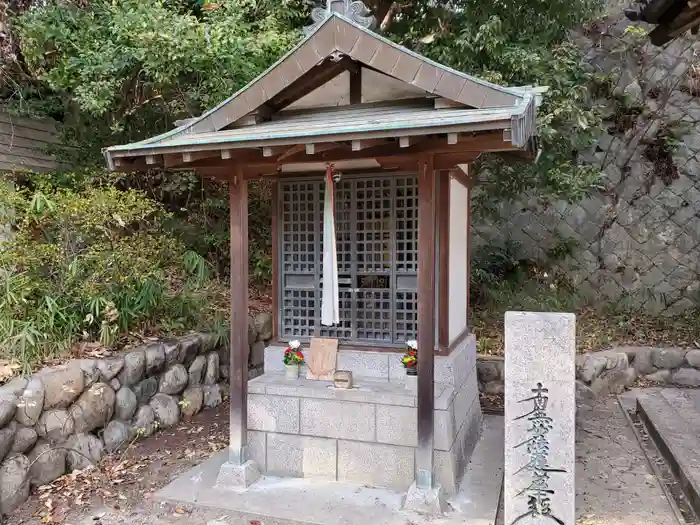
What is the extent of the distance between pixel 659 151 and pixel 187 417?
1250 centimetres

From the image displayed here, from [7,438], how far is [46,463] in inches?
23.6

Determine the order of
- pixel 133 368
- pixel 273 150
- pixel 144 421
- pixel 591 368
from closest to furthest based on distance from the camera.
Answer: pixel 273 150, pixel 133 368, pixel 144 421, pixel 591 368

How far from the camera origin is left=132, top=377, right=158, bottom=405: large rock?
670 cm

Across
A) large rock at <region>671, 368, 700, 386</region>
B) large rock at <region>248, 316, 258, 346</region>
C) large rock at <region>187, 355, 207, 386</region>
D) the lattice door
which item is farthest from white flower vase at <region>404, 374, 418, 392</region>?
large rock at <region>671, 368, 700, 386</region>

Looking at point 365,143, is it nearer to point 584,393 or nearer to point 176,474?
point 176,474

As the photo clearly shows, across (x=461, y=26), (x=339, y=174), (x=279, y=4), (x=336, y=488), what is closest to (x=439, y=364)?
(x=336, y=488)

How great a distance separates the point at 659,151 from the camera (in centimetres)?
1278

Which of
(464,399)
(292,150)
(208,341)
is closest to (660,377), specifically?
(464,399)

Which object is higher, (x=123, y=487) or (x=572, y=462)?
(x=572, y=462)

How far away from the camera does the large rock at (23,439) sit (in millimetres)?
5004

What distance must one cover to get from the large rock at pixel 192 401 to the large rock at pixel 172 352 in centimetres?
52

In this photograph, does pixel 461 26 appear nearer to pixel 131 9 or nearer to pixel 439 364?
pixel 131 9

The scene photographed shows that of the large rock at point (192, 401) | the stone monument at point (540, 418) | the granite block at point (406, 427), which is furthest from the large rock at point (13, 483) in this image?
the stone monument at point (540, 418)

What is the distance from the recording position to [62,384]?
5531 millimetres
